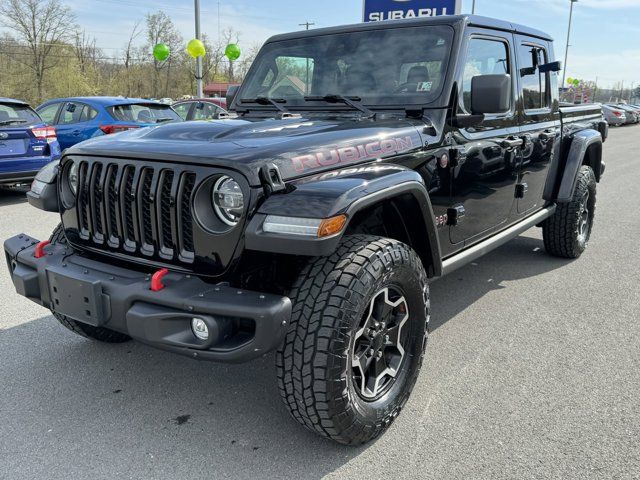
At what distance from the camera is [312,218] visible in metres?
2.07

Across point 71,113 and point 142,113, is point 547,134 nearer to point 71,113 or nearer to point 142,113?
point 142,113

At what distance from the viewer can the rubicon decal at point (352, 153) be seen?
7.77ft

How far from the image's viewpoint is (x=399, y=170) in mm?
2631

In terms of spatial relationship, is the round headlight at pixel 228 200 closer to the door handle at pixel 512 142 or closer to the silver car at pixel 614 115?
the door handle at pixel 512 142

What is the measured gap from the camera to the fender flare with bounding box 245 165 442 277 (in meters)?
2.05

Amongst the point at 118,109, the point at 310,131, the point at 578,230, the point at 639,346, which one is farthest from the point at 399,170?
the point at 118,109

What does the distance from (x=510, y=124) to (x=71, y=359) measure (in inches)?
125

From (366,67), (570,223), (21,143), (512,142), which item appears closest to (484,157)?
(512,142)

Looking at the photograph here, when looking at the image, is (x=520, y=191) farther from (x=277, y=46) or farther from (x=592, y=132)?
(x=277, y=46)

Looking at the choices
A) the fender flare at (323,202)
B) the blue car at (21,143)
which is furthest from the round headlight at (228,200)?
the blue car at (21,143)

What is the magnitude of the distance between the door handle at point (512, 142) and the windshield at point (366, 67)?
Answer: 0.78m

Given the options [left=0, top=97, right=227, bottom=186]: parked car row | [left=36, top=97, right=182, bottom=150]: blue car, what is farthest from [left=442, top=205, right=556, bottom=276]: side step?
[left=36, top=97, right=182, bottom=150]: blue car

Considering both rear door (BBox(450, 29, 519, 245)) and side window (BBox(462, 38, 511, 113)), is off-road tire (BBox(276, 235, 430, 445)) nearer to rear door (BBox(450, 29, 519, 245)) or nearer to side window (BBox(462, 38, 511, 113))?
rear door (BBox(450, 29, 519, 245))

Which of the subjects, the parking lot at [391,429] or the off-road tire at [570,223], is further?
the off-road tire at [570,223]
